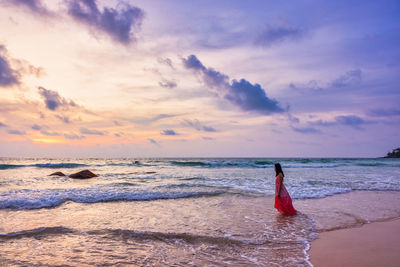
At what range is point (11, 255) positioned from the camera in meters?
4.96

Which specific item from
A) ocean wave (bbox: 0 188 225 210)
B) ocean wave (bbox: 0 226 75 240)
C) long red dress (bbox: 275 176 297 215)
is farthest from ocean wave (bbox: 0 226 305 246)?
ocean wave (bbox: 0 188 225 210)

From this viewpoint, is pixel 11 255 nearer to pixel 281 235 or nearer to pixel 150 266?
pixel 150 266

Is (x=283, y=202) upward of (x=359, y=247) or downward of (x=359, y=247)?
upward

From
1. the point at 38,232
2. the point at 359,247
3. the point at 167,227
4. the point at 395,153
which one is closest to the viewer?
the point at 359,247

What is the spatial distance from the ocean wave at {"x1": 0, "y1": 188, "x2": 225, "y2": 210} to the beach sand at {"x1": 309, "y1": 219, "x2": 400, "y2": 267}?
6.93 m

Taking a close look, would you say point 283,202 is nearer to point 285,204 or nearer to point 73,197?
point 285,204

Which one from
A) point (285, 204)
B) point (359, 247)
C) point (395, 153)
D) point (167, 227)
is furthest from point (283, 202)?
point (395, 153)

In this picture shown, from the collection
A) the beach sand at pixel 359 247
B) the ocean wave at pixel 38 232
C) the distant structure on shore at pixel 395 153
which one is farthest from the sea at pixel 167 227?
the distant structure on shore at pixel 395 153

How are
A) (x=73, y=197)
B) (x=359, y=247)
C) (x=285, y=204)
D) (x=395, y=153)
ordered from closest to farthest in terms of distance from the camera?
(x=359, y=247)
(x=285, y=204)
(x=73, y=197)
(x=395, y=153)

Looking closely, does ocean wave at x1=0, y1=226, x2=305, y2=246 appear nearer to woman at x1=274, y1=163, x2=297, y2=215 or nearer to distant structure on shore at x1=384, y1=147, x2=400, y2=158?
woman at x1=274, y1=163, x2=297, y2=215

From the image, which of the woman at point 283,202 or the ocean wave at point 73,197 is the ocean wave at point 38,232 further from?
the woman at point 283,202

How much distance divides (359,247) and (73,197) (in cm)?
1066

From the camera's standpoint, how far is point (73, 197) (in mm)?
11148

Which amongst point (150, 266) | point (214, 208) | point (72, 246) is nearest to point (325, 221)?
point (214, 208)
